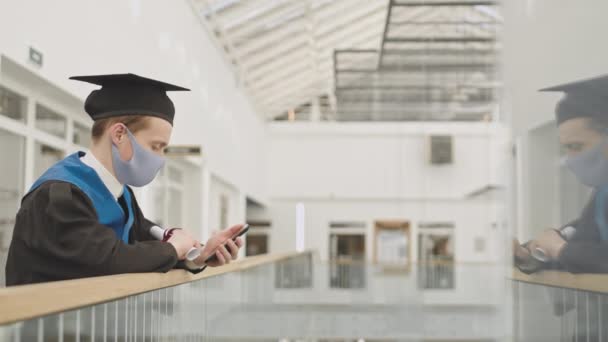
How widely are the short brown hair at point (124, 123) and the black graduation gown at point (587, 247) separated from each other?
1.29 metres

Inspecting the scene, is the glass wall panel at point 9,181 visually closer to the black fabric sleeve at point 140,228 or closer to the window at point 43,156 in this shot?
the window at point 43,156

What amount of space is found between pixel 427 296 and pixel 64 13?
11830mm

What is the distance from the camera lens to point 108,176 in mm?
2557

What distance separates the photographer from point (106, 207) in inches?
101

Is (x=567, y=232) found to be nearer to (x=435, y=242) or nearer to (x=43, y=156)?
(x=43, y=156)

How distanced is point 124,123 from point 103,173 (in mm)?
173

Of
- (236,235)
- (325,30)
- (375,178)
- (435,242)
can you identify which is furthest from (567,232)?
(435,242)

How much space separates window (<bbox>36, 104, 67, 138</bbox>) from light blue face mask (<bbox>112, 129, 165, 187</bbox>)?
401 centimetres

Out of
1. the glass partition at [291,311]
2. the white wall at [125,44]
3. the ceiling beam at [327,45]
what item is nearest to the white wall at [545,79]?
the glass partition at [291,311]

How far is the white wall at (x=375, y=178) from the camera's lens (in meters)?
24.8

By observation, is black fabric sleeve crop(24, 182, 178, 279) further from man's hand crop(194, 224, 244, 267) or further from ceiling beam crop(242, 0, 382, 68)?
ceiling beam crop(242, 0, 382, 68)

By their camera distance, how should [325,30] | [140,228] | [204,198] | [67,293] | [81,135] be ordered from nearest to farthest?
1. [67,293]
2. [140,228]
3. [81,135]
4. [204,198]
5. [325,30]

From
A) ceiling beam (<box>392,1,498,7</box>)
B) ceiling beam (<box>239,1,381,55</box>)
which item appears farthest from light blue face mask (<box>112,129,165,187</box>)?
ceiling beam (<box>239,1,381,55</box>)

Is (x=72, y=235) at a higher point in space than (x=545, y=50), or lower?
lower
